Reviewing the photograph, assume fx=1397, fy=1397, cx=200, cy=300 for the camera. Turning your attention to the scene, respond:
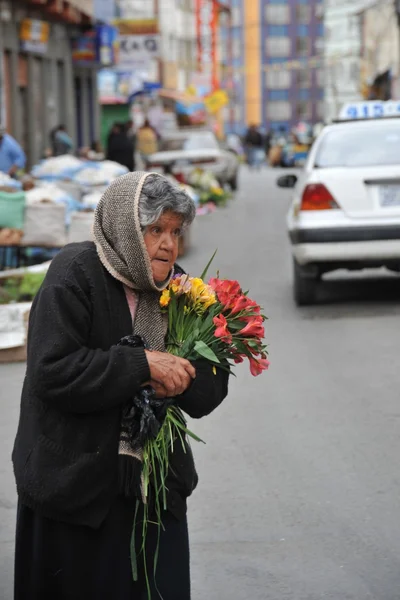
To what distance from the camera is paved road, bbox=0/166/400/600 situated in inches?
208

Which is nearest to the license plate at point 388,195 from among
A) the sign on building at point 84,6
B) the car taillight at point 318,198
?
the car taillight at point 318,198

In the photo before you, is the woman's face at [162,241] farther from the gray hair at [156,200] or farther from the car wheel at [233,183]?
the car wheel at [233,183]

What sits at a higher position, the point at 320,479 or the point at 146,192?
the point at 146,192

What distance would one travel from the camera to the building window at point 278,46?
137 meters

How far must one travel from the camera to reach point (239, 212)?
89.8 feet

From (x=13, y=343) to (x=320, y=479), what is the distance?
4.04 meters

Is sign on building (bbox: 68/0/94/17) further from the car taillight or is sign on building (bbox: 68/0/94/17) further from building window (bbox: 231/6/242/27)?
building window (bbox: 231/6/242/27)

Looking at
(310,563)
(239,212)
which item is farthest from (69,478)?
(239,212)

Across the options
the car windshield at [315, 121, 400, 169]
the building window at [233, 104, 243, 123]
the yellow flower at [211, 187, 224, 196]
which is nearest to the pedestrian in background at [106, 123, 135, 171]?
the yellow flower at [211, 187, 224, 196]

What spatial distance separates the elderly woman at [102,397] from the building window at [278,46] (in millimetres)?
135543

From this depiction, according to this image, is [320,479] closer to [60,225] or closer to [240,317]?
[240,317]

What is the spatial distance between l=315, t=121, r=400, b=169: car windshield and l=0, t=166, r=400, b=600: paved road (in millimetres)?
1282

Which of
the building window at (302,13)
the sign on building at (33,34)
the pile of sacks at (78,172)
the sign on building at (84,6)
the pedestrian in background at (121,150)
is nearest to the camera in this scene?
the pile of sacks at (78,172)

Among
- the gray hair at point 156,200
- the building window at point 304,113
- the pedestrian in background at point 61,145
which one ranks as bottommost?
the building window at point 304,113
